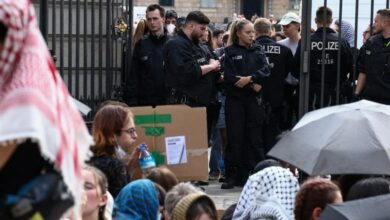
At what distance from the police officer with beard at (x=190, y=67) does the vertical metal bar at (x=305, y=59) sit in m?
0.82

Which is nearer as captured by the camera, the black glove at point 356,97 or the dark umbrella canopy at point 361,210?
the dark umbrella canopy at point 361,210

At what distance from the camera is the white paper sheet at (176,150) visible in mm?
8831

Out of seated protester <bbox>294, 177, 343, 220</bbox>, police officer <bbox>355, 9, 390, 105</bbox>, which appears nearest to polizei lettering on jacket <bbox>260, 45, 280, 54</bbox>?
police officer <bbox>355, 9, 390, 105</bbox>

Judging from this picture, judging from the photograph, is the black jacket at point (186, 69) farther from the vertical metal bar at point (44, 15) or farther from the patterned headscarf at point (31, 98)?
the patterned headscarf at point (31, 98)

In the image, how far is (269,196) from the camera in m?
5.88

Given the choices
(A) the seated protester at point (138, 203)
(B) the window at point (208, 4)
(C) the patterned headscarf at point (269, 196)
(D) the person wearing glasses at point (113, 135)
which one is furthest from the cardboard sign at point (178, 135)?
(B) the window at point (208, 4)

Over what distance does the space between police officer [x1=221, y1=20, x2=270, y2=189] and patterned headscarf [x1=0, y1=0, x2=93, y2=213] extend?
297 inches

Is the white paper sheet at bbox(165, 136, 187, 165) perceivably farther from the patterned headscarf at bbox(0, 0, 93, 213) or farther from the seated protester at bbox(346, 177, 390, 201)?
the patterned headscarf at bbox(0, 0, 93, 213)

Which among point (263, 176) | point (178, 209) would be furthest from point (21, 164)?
point (263, 176)

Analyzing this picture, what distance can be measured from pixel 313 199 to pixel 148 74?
211 inches

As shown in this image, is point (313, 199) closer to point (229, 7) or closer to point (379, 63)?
point (379, 63)

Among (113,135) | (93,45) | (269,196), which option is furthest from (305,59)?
(269,196)

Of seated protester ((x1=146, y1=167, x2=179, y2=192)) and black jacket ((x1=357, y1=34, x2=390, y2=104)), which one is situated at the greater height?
black jacket ((x1=357, y1=34, x2=390, y2=104))

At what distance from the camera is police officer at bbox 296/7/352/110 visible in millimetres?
9812
